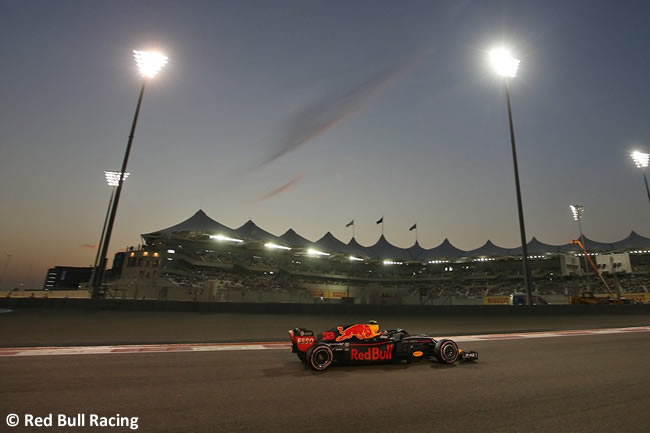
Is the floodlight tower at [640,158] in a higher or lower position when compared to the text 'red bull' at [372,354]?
higher

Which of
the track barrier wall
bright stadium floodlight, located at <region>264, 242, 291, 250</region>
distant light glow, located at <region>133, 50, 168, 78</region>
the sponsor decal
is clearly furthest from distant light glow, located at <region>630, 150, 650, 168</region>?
bright stadium floodlight, located at <region>264, 242, 291, 250</region>

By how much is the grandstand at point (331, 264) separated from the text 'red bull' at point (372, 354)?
35.7m

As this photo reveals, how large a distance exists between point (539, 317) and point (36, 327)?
21.1 metres

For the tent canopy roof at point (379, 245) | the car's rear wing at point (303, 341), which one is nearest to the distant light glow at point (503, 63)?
the car's rear wing at point (303, 341)

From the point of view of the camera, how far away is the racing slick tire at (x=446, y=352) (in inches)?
248

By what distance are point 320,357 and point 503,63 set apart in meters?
23.6

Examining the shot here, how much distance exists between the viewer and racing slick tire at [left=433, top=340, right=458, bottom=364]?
6.31m

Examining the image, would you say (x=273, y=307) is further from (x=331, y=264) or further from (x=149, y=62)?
(x=331, y=264)

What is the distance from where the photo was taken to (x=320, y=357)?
5.73m

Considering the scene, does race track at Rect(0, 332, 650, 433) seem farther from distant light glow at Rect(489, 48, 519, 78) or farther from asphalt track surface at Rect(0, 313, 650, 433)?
distant light glow at Rect(489, 48, 519, 78)

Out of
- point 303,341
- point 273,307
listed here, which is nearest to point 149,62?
point 273,307

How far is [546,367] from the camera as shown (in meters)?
6.04

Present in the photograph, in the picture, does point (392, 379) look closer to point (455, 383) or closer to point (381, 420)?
point (455, 383)

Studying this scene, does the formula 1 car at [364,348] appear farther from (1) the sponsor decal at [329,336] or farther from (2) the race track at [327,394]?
(2) the race track at [327,394]
